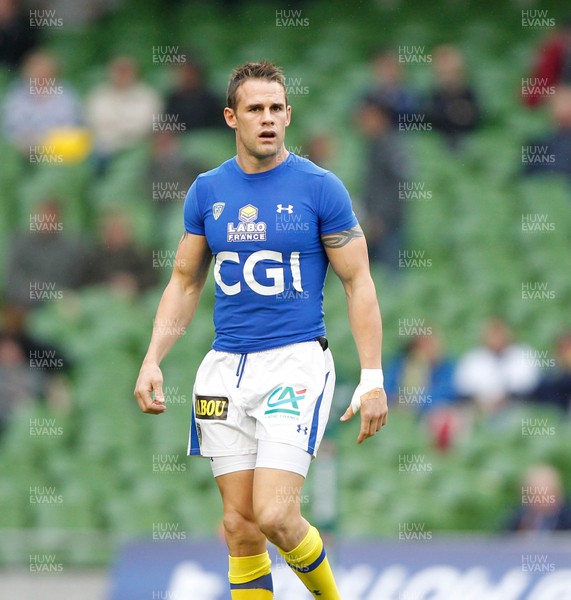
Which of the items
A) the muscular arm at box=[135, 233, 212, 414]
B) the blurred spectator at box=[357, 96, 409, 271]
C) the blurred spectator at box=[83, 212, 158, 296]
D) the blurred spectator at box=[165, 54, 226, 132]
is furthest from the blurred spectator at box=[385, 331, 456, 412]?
the muscular arm at box=[135, 233, 212, 414]

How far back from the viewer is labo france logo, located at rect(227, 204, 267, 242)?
18.3ft

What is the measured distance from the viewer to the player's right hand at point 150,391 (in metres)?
5.55

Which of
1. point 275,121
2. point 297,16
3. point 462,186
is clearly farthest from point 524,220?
point 275,121

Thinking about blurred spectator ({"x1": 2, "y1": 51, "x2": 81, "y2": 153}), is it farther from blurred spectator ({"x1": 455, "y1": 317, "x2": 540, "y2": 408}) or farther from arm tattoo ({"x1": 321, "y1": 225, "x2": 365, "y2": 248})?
arm tattoo ({"x1": 321, "y1": 225, "x2": 365, "y2": 248})

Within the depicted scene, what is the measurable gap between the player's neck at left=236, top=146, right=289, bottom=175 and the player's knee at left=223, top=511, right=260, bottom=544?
148 cm

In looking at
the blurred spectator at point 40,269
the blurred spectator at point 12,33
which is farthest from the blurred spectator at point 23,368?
the blurred spectator at point 12,33

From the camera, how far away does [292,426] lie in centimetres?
548

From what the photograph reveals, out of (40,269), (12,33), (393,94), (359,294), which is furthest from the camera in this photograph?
(12,33)

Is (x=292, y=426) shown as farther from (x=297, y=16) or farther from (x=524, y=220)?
(x=297, y=16)

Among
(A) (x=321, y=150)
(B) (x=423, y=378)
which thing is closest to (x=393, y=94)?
(A) (x=321, y=150)

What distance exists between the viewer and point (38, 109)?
12898 mm

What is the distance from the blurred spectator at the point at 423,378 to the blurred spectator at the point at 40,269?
9.87 ft

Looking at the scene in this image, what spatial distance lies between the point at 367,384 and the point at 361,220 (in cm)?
614

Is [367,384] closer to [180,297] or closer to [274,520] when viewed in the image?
[274,520]
